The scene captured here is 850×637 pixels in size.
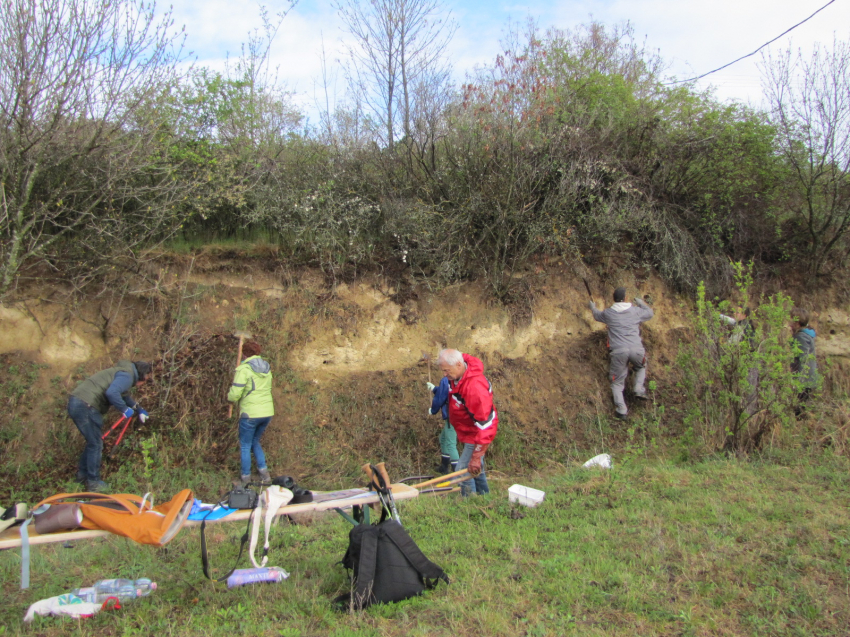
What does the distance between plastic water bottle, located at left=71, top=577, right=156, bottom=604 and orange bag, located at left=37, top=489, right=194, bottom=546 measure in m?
0.40

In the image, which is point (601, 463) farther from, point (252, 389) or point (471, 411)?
point (252, 389)

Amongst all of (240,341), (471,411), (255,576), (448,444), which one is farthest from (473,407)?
(240,341)

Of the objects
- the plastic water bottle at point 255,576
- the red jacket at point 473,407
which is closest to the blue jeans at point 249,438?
the red jacket at point 473,407

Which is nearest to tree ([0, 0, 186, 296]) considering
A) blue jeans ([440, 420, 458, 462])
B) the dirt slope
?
the dirt slope

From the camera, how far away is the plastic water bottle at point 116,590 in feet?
12.6

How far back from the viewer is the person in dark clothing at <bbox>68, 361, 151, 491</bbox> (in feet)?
23.1

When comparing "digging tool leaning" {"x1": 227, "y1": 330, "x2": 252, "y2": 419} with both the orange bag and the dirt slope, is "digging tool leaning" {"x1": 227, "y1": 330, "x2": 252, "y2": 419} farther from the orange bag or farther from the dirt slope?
the orange bag

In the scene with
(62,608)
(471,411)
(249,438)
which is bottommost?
(62,608)

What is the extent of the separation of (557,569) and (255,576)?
2.16 metres

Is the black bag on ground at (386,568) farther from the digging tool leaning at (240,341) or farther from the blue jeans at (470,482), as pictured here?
the digging tool leaning at (240,341)

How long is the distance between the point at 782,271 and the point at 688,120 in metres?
3.72

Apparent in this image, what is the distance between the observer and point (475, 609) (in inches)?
142

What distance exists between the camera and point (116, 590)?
3.91 metres

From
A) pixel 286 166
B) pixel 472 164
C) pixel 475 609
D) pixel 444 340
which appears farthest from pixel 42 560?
pixel 472 164
